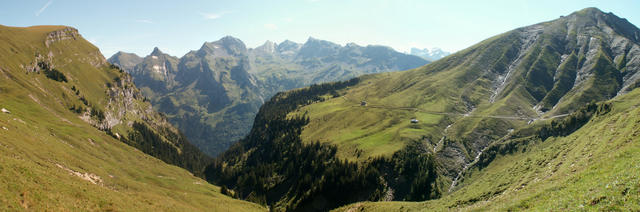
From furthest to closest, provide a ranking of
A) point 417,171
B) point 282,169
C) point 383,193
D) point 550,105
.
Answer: point 550,105, point 282,169, point 417,171, point 383,193

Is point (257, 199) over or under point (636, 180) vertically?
under

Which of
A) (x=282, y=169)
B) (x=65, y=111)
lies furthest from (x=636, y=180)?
(x=65, y=111)

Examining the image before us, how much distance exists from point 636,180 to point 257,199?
140632 millimetres

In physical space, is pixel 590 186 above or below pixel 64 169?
below

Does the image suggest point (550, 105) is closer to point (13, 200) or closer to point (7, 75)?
point (13, 200)

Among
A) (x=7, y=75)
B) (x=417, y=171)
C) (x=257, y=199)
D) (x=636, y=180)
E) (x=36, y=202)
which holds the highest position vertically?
(x=7, y=75)

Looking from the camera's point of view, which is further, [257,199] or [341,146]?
[341,146]

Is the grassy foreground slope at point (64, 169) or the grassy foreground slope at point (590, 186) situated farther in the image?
the grassy foreground slope at point (64, 169)

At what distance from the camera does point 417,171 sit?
12400 cm

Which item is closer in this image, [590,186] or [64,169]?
[590,186]

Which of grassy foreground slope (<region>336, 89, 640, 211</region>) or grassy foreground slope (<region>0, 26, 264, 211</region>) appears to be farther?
grassy foreground slope (<region>0, 26, 264, 211</region>)

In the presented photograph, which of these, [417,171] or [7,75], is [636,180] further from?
[7,75]

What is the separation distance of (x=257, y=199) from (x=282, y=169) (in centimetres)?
3775

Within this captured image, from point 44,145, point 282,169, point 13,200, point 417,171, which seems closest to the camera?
point 13,200
